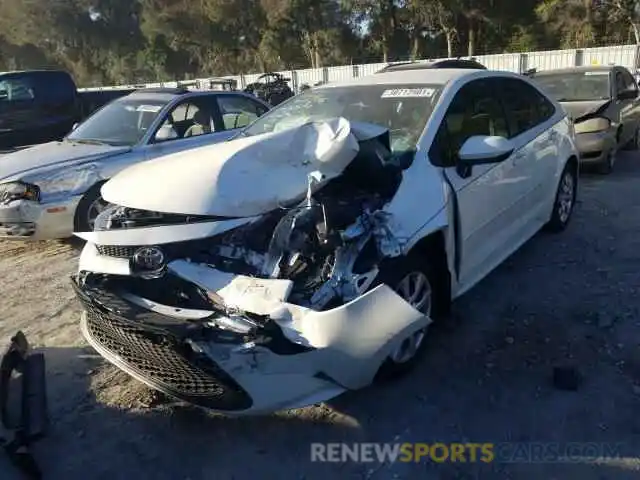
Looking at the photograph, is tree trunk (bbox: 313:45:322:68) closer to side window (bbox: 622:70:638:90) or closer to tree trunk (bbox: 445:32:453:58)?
tree trunk (bbox: 445:32:453:58)

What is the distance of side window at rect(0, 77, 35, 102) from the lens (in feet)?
30.8

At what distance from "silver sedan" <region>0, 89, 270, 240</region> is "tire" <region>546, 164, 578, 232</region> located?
12.6 feet

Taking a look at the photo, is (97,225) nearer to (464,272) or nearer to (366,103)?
(366,103)

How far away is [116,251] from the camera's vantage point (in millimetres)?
2957

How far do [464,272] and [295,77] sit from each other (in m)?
32.0

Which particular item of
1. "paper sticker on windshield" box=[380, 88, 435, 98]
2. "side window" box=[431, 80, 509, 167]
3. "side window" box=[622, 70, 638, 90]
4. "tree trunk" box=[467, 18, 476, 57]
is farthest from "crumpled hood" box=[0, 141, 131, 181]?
"tree trunk" box=[467, 18, 476, 57]

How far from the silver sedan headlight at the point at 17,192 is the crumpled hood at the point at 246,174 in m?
2.36

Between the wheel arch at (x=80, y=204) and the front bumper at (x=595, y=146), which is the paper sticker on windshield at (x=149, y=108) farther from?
the front bumper at (x=595, y=146)

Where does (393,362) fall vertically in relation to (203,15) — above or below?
below

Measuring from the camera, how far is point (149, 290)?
2859mm

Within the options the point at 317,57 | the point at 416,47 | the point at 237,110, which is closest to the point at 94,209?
the point at 237,110

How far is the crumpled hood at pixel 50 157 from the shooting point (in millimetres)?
5473

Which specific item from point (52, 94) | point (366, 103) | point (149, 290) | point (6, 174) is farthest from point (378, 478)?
point (52, 94)

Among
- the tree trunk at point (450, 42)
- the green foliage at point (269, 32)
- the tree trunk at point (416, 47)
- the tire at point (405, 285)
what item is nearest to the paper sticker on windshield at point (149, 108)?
the tire at point (405, 285)
